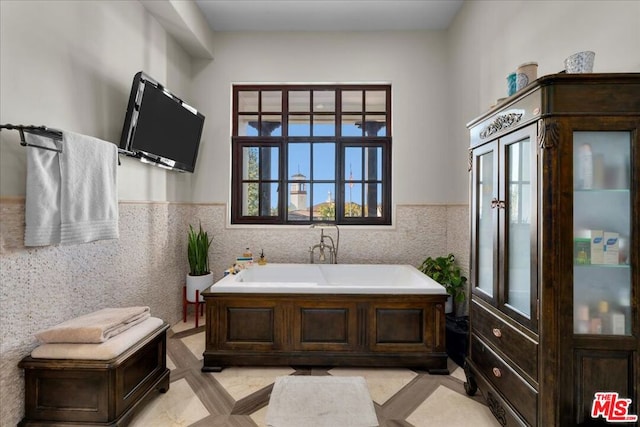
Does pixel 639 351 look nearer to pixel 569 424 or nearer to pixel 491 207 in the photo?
pixel 569 424

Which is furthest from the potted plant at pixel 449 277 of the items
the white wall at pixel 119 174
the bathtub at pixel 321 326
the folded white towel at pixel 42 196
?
the folded white towel at pixel 42 196

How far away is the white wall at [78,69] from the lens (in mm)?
1643

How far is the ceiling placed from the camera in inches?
124

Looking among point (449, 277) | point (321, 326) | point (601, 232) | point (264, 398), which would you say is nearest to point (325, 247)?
point (321, 326)

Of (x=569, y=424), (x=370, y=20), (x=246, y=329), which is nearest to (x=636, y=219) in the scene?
(x=569, y=424)

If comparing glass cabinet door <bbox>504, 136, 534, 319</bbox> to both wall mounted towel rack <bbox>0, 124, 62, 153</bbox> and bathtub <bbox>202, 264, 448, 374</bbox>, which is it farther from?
wall mounted towel rack <bbox>0, 124, 62, 153</bbox>

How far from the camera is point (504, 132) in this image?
164 cm

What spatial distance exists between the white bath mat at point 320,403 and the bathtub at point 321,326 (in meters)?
0.22

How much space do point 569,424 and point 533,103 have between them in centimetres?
A: 140

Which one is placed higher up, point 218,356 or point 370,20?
point 370,20

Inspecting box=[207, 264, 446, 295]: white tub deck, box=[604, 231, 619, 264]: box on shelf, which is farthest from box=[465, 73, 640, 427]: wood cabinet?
box=[207, 264, 446, 295]: white tub deck

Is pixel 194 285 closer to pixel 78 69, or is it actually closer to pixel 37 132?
pixel 37 132

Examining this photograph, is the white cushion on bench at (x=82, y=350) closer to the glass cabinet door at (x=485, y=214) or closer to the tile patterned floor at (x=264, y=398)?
the tile patterned floor at (x=264, y=398)

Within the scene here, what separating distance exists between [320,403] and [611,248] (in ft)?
5.78
